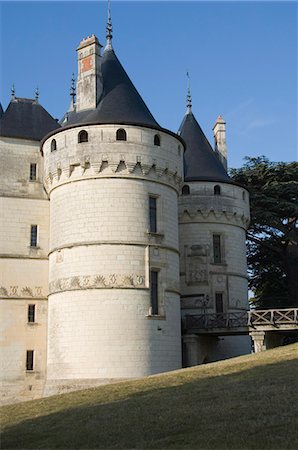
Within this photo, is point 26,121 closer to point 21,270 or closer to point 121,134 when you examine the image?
point 121,134

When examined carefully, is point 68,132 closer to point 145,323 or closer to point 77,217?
point 77,217

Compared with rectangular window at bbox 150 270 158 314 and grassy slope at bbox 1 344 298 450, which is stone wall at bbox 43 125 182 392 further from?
grassy slope at bbox 1 344 298 450

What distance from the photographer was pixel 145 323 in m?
26.0

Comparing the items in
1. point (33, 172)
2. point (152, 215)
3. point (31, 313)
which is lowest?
point (31, 313)

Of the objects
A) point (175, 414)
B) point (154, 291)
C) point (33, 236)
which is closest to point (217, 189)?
point (154, 291)

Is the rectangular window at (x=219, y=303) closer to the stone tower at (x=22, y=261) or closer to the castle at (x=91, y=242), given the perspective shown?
the castle at (x=91, y=242)

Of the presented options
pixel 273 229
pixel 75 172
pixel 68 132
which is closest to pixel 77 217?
pixel 75 172

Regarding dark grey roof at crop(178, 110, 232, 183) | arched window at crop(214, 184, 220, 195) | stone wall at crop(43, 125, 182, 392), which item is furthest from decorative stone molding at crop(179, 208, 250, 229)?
stone wall at crop(43, 125, 182, 392)

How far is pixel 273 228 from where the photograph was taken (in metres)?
43.1

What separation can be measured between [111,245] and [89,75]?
Result: 8.15 metres

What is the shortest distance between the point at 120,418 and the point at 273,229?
29853mm

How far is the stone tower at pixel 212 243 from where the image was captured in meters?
33.2

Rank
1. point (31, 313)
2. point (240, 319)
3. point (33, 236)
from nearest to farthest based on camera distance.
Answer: point (31, 313)
point (33, 236)
point (240, 319)

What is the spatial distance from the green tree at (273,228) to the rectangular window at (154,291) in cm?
1534
